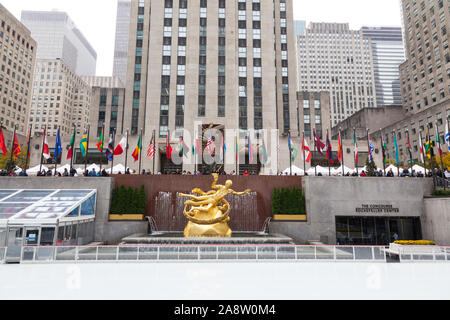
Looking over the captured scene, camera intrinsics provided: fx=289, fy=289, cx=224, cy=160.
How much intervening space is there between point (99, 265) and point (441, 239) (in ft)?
83.5

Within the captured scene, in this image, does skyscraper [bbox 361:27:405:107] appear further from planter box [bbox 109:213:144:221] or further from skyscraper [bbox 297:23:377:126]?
planter box [bbox 109:213:144:221]

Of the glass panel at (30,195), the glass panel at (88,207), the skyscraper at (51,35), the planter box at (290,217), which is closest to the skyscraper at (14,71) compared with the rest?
the glass panel at (30,195)

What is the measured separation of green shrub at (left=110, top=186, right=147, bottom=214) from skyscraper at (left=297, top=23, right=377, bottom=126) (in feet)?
410

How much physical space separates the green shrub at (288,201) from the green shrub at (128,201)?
11.6 meters

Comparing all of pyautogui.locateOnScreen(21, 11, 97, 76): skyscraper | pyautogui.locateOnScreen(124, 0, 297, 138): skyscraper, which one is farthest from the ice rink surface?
pyautogui.locateOnScreen(21, 11, 97, 76): skyscraper

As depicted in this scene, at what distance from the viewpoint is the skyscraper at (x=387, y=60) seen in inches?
6147

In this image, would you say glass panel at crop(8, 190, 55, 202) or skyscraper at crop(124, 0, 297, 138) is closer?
glass panel at crop(8, 190, 55, 202)

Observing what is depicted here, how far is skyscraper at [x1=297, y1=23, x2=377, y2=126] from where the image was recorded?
14038cm

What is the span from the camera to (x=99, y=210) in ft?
80.4

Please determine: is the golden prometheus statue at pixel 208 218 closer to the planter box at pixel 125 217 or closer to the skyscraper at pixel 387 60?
the planter box at pixel 125 217

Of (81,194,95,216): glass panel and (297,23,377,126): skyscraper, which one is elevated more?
(297,23,377,126): skyscraper

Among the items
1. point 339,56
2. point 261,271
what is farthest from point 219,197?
point 339,56

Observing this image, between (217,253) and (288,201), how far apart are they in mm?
11419
